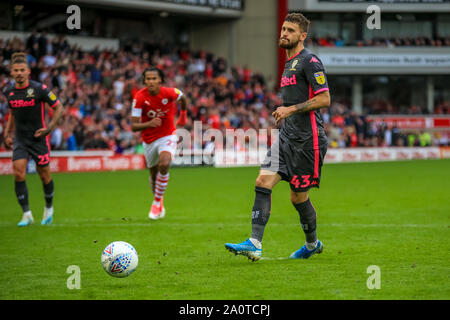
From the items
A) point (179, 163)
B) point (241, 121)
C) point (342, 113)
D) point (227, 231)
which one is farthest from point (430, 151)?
point (227, 231)

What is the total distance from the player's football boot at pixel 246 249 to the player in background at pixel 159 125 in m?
4.63

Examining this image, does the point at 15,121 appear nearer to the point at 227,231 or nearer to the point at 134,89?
the point at 227,231

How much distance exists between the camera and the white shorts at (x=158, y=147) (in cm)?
1141

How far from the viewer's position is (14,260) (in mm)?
7297

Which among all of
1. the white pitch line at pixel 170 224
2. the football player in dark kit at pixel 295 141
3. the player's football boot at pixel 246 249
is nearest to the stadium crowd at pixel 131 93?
the white pitch line at pixel 170 224

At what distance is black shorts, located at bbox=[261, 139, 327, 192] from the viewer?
6676 mm

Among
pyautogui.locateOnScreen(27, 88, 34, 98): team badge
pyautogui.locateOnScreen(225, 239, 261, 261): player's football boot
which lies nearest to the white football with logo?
pyautogui.locateOnScreen(225, 239, 261, 261): player's football boot

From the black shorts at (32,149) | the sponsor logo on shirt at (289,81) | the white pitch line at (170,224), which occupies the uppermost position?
the sponsor logo on shirt at (289,81)

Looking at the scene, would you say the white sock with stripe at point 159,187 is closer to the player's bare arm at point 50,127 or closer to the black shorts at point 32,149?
the black shorts at point 32,149

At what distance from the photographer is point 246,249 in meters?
6.56

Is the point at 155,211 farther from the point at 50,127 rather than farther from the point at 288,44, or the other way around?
the point at 288,44

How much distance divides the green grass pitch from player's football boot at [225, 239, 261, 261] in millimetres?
126

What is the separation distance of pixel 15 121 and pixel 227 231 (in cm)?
377

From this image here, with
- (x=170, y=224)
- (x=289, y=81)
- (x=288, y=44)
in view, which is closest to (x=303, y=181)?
(x=289, y=81)
